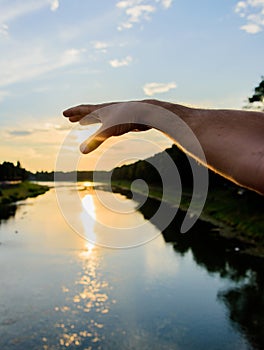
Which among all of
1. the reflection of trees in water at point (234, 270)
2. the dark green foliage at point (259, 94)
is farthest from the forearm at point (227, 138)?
the dark green foliage at point (259, 94)

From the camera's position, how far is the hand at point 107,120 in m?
0.85

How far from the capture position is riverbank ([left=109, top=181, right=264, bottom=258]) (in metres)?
28.1

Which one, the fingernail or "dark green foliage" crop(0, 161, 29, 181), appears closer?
the fingernail

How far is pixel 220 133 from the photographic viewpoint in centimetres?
79

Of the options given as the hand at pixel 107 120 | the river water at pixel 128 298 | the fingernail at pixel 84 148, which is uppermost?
the hand at pixel 107 120

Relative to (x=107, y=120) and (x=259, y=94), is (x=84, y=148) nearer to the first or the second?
(x=107, y=120)

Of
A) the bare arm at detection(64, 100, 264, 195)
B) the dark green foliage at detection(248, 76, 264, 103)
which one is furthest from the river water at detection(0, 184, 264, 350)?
the dark green foliage at detection(248, 76, 264, 103)

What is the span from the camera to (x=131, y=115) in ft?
2.80

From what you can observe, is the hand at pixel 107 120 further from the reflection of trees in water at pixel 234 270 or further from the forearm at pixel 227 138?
the reflection of trees in water at pixel 234 270

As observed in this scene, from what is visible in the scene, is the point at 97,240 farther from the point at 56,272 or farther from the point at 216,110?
the point at 216,110

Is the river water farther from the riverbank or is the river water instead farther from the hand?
the hand

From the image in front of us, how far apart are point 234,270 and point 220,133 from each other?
70.9 ft

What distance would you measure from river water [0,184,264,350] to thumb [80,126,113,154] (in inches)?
290

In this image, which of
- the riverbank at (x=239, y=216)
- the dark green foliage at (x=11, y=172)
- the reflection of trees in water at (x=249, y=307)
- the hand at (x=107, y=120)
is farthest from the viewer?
the dark green foliage at (x=11, y=172)
